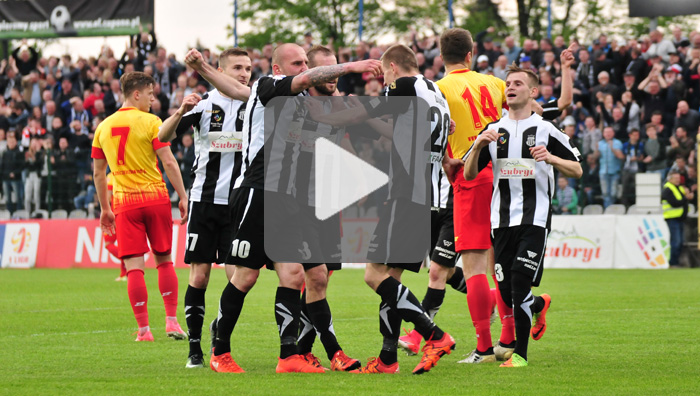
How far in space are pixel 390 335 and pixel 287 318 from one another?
0.67 m

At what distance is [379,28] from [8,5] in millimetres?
21020

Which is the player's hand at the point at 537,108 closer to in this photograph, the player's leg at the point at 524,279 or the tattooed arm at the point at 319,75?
the player's leg at the point at 524,279

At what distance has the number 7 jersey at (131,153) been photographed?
9195 mm

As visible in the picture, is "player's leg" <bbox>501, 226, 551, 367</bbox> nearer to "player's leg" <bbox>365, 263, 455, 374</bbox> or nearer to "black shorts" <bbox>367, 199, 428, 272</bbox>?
"player's leg" <bbox>365, 263, 455, 374</bbox>

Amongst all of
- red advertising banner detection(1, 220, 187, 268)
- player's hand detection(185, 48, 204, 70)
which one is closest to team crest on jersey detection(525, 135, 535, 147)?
player's hand detection(185, 48, 204, 70)

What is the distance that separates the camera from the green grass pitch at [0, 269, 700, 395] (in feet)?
19.9

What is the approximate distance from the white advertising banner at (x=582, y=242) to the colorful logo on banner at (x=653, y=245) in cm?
55

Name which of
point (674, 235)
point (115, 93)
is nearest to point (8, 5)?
point (115, 93)

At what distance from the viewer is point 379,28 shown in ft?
165

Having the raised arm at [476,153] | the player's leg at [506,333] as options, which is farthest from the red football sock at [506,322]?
the raised arm at [476,153]

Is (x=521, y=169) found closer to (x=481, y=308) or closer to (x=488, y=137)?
(x=488, y=137)

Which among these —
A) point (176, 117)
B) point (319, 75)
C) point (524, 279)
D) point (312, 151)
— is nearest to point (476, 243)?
point (524, 279)

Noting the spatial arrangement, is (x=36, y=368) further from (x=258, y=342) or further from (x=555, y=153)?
(x=555, y=153)

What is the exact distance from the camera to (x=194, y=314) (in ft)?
24.4
